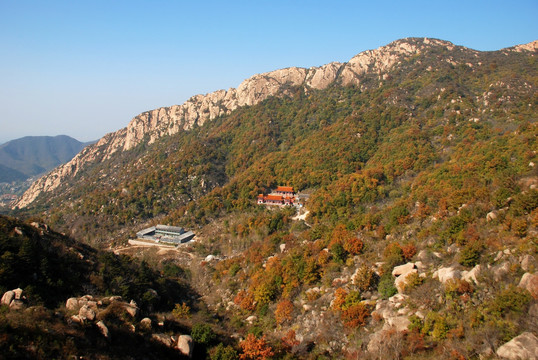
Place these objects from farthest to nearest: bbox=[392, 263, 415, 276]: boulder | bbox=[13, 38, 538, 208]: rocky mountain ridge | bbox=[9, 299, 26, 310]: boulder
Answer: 1. bbox=[13, 38, 538, 208]: rocky mountain ridge
2. bbox=[392, 263, 415, 276]: boulder
3. bbox=[9, 299, 26, 310]: boulder

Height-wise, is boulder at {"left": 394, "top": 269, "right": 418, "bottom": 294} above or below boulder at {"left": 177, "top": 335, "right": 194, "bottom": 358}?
above

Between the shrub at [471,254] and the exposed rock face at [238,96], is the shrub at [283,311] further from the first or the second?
the exposed rock face at [238,96]

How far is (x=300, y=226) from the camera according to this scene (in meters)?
41.0

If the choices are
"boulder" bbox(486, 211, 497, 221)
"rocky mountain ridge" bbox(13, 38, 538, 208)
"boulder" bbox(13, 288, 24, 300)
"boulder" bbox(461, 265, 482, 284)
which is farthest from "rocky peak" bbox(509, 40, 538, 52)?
"boulder" bbox(13, 288, 24, 300)

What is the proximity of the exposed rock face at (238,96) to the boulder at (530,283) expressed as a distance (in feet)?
270

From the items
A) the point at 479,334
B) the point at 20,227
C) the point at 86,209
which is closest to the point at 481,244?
the point at 479,334

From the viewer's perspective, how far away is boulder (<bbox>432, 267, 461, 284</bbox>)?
18.2 meters

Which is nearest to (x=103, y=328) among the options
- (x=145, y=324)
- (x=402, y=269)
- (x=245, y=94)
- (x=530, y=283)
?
(x=145, y=324)

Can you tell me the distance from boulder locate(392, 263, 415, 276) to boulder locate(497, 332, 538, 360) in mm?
8011

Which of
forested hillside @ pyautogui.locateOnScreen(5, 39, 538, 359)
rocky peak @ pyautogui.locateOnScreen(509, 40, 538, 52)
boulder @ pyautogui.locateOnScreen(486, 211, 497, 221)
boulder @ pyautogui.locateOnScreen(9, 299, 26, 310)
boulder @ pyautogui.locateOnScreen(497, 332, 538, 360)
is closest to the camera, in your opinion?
boulder @ pyautogui.locateOnScreen(497, 332, 538, 360)

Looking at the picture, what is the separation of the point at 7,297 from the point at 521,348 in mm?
24380

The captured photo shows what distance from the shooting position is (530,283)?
15.1 metres

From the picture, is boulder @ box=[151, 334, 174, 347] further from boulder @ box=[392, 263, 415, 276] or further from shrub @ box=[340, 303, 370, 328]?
boulder @ box=[392, 263, 415, 276]

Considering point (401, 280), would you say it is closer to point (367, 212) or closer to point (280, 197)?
point (367, 212)
